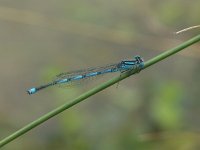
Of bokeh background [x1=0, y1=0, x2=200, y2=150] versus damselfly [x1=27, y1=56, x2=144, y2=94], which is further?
bokeh background [x1=0, y1=0, x2=200, y2=150]

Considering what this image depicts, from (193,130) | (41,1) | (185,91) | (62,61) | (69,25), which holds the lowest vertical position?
(193,130)

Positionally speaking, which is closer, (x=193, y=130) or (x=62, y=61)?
(x=193, y=130)

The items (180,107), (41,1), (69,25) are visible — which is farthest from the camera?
(41,1)

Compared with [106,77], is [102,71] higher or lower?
higher

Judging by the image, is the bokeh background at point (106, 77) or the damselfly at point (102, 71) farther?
the bokeh background at point (106, 77)

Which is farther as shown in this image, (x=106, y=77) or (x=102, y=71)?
(x=106, y=77)

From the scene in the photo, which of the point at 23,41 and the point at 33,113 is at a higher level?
the point at 23,41

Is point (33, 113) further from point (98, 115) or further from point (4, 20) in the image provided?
point (4, 20)

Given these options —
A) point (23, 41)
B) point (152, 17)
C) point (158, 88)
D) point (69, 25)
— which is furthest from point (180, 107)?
point (23, 41)
